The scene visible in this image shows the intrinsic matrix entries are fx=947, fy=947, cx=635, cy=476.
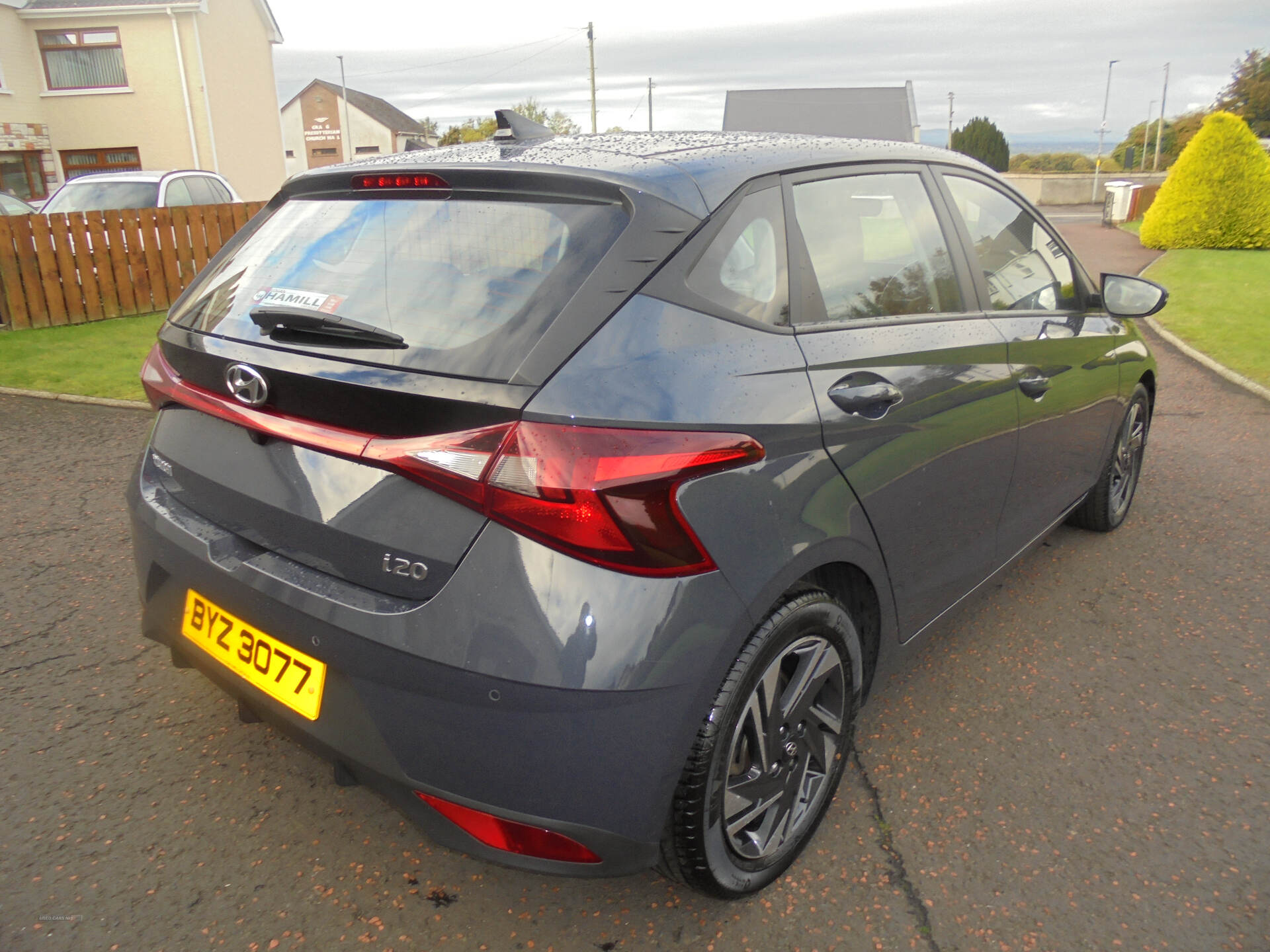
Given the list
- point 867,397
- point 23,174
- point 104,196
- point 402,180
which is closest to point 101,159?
point 23,174

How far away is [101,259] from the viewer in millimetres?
10750

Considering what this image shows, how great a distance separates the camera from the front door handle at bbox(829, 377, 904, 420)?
2.24 metres

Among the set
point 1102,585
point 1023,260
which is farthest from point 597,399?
point 1102,585

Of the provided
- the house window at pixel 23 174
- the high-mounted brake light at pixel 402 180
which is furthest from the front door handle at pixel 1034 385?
the house window at pixel 23 174

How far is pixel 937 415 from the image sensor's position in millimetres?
2592

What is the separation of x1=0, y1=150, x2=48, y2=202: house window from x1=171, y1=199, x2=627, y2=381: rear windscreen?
27379 millimetres

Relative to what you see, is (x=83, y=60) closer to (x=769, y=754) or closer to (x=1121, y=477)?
(x=1121, y=477)

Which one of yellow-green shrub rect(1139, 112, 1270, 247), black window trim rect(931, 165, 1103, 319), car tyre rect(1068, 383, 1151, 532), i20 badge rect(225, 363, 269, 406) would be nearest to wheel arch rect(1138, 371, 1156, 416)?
car tyre rect(1068, 383, 1151, 532)

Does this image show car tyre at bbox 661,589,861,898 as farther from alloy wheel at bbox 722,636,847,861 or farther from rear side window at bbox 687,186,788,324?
rear side window at bbox 687,186,788,324

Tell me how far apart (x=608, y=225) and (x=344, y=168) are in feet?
2.93

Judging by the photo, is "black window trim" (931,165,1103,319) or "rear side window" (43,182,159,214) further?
"rear side window" (43,182,159,214)

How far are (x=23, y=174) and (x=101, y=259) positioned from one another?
61.7 feet

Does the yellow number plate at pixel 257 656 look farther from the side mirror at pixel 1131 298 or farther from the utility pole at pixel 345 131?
the utility pole at pixel 345 131

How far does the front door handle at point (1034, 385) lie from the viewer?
3090mm
